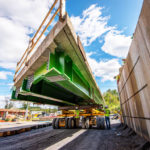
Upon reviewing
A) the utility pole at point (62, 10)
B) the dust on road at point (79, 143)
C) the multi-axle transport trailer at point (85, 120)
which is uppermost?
the utility pole at point (62, 10)

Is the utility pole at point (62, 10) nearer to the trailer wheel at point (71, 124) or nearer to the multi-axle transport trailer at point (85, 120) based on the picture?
the multi-axle transport trailer at point (85, 120)

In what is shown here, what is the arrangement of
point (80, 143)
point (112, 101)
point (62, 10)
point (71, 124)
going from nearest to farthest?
point (62, 10) < point (80, 143) < point (71, 124) < point (112, 101)

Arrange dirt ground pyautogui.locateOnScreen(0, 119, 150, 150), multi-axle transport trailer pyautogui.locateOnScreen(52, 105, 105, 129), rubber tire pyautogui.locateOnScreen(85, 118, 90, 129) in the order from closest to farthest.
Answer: dirt ground pyautogui.locateOnScreen(0, 119, 150, 150) < multi-axle transport trailer pyautogui.locateOnScreen(52, 105, 105, 129) < rubber tire pyautogui.locateOnScreen(85, 118, 90, 129)

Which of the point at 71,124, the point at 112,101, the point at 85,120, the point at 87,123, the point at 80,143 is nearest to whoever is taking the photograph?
the point at 80,143

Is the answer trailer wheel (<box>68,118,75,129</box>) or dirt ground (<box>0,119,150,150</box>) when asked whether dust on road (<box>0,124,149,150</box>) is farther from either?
trailer wheel (<box>68,118,75,129</box>)

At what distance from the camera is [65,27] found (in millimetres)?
3051

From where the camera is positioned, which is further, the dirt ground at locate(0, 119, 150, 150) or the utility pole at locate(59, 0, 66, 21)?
the dirt ground at locate(0, 119, 150, 150)

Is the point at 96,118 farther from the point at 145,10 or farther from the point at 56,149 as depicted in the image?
the point at 145,10

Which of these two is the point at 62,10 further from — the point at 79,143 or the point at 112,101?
the point at 112,101

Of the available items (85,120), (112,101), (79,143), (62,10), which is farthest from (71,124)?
(112,101)

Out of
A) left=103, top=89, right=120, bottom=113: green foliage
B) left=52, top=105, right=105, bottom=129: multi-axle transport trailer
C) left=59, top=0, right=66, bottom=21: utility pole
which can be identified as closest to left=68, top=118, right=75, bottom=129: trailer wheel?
left=52, top=105, right=105, bottom=129: multi-axle transport trailer

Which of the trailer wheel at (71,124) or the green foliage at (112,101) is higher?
the green foliage at (112,101)

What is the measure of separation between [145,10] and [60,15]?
2.41m

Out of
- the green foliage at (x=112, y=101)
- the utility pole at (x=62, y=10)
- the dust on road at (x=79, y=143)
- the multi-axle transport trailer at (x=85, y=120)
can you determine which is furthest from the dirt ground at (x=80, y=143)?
the green foliage at (x=112, y=101)
